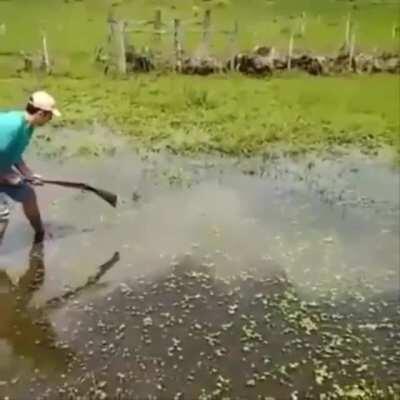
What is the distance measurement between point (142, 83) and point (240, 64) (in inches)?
112

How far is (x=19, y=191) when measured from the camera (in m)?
8.59

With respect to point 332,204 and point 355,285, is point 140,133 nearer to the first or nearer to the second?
point 332,204

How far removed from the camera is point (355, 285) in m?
8.41

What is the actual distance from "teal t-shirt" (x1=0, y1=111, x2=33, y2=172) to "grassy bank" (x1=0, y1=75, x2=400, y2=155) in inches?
186

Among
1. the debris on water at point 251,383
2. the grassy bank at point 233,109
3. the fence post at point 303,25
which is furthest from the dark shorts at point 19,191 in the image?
the fence post at point 303,25

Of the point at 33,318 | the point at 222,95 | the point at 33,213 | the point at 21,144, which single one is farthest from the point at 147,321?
the point at 222,95

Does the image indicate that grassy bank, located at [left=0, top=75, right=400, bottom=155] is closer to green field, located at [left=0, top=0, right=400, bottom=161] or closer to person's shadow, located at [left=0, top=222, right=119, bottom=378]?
green field, located at [left=0, top=0, right=400, bottom=161]

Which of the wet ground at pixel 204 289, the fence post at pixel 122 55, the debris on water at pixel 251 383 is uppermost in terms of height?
the fence post at pixel 122 55

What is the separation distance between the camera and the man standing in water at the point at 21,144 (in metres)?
8.02

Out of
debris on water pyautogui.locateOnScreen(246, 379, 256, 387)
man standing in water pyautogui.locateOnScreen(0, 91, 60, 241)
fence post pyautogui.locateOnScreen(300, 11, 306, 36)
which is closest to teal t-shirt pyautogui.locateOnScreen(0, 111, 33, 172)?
man standing in water pyautogui.locateOnScreen(0, 91, 60, 241)

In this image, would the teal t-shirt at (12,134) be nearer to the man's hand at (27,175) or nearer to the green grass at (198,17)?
the man's hand at (27,175)

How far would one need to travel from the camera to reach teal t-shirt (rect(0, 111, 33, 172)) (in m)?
8.08

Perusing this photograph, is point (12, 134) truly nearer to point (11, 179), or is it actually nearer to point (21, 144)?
point (21, 144)

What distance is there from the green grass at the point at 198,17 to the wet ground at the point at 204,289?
946 centimetres
